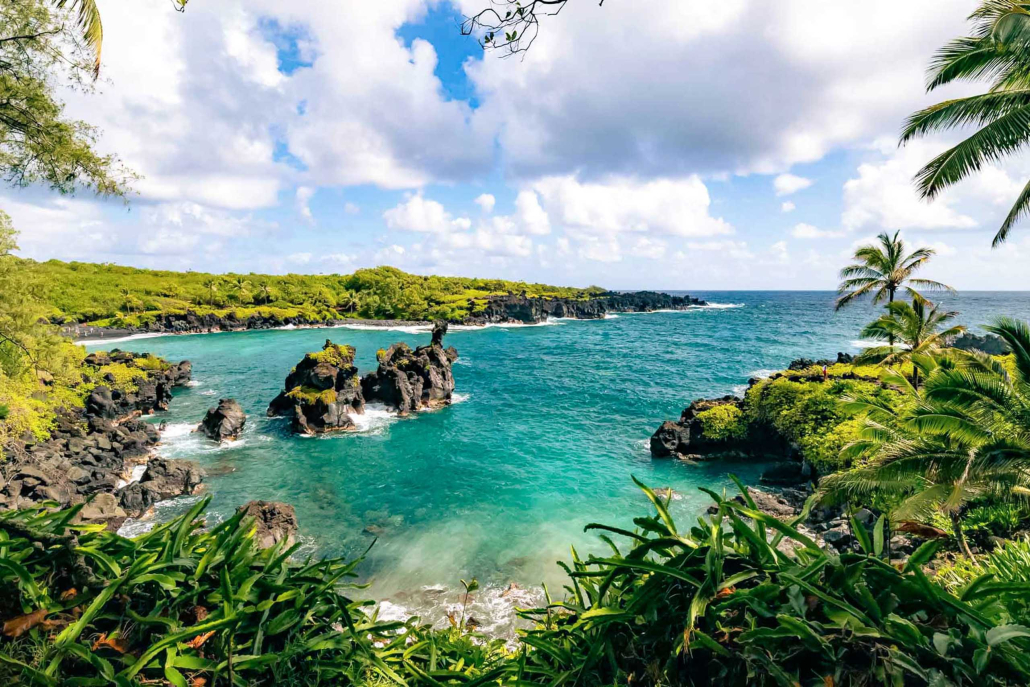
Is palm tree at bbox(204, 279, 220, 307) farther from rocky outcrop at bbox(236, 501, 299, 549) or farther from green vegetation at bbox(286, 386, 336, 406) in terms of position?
rocky outcrop at bbox(236, 501, 299, 549)

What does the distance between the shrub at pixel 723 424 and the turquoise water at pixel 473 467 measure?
1.70 m

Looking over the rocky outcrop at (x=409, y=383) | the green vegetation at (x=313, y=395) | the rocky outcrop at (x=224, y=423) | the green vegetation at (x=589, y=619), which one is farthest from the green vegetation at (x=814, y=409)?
the rocky outcrop at (x=224, y=423)

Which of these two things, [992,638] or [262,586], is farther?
[262,586]

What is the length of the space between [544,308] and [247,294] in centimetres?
6639

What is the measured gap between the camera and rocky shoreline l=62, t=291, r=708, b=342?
7616cm

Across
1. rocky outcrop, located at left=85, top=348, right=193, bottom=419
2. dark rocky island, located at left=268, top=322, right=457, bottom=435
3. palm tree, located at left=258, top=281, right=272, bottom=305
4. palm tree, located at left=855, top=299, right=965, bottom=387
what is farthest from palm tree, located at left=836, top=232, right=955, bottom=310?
palm tree, located at left=258, top=281, right=272, bottom=305

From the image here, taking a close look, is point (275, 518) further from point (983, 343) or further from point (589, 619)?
point (983, 343)

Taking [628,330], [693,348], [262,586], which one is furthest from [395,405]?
[628,330]

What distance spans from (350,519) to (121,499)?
836cm

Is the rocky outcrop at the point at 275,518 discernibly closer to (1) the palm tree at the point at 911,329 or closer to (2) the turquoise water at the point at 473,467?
(2) the turquoise water at the point at 473,467

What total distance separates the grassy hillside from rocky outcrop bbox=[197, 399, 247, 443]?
2624 inches

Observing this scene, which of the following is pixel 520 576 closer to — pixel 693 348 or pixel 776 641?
pixel 776 641

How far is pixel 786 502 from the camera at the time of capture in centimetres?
1789

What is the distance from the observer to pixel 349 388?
3225 cm
